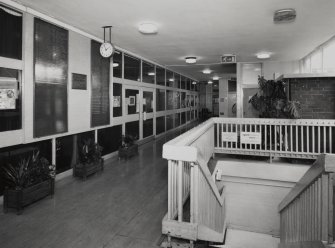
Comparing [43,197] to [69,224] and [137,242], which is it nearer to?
[69,224]

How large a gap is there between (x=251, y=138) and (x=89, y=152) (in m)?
3.45

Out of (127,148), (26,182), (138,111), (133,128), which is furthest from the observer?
(138,111)

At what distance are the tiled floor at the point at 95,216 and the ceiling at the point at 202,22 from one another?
9.65ft

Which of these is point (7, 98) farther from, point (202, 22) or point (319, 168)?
point (319, 168)

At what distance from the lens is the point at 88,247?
246 cm

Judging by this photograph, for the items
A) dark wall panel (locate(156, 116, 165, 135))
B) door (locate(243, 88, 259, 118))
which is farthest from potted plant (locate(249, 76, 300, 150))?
dark wall panel (locate(156, 116, 165, 135))

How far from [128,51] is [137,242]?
18.3ft

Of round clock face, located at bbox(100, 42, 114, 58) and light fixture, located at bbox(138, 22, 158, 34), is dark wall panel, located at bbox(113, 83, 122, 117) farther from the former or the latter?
light fixture, located at bbox(138, 22, 158, 34)

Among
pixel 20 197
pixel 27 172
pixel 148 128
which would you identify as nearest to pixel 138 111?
pixel 148 128

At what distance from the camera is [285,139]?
516 cm

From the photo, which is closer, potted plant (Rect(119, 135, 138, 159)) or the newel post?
the newel post

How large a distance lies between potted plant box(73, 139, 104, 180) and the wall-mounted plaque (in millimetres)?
1087

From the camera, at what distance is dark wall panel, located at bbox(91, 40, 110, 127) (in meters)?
5.34

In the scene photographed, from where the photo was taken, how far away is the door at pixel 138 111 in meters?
7.10
